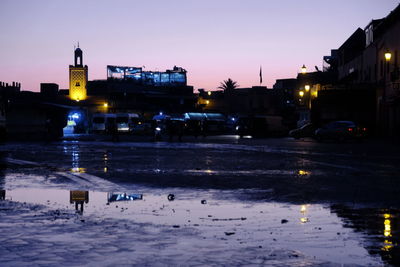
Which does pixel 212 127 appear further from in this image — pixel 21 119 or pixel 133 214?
pixel 133 214

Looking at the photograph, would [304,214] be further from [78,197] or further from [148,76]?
[148,76]

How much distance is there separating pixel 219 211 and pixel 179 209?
0.70 metres

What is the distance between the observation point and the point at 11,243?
7.30m

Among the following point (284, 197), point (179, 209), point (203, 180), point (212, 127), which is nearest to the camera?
point (179, 209)

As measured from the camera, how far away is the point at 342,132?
4422 cm

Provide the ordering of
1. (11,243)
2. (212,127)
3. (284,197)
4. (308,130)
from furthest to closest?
(212,127)
(308,130)
(284,197)
(11,243)

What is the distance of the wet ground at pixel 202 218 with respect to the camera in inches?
264

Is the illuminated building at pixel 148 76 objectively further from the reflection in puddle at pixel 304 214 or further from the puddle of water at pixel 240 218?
the reflection in puddle at pixel 304 214

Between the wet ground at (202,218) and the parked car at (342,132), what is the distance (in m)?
26.5

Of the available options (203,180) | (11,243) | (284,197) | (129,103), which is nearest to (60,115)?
(129,103)

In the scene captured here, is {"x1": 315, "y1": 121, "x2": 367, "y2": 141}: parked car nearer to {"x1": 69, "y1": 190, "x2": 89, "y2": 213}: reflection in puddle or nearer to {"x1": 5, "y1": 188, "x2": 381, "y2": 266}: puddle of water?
{"x1": 5, "y1": 188, "x2": 381, "y2": 266}: puddle of water

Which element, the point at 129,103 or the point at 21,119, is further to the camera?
the point at 129,103

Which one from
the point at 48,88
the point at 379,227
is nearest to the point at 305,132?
the point at 379,227

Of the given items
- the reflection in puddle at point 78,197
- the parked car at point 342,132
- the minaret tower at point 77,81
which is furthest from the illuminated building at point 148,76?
the reflection in puddle at point 78,197
